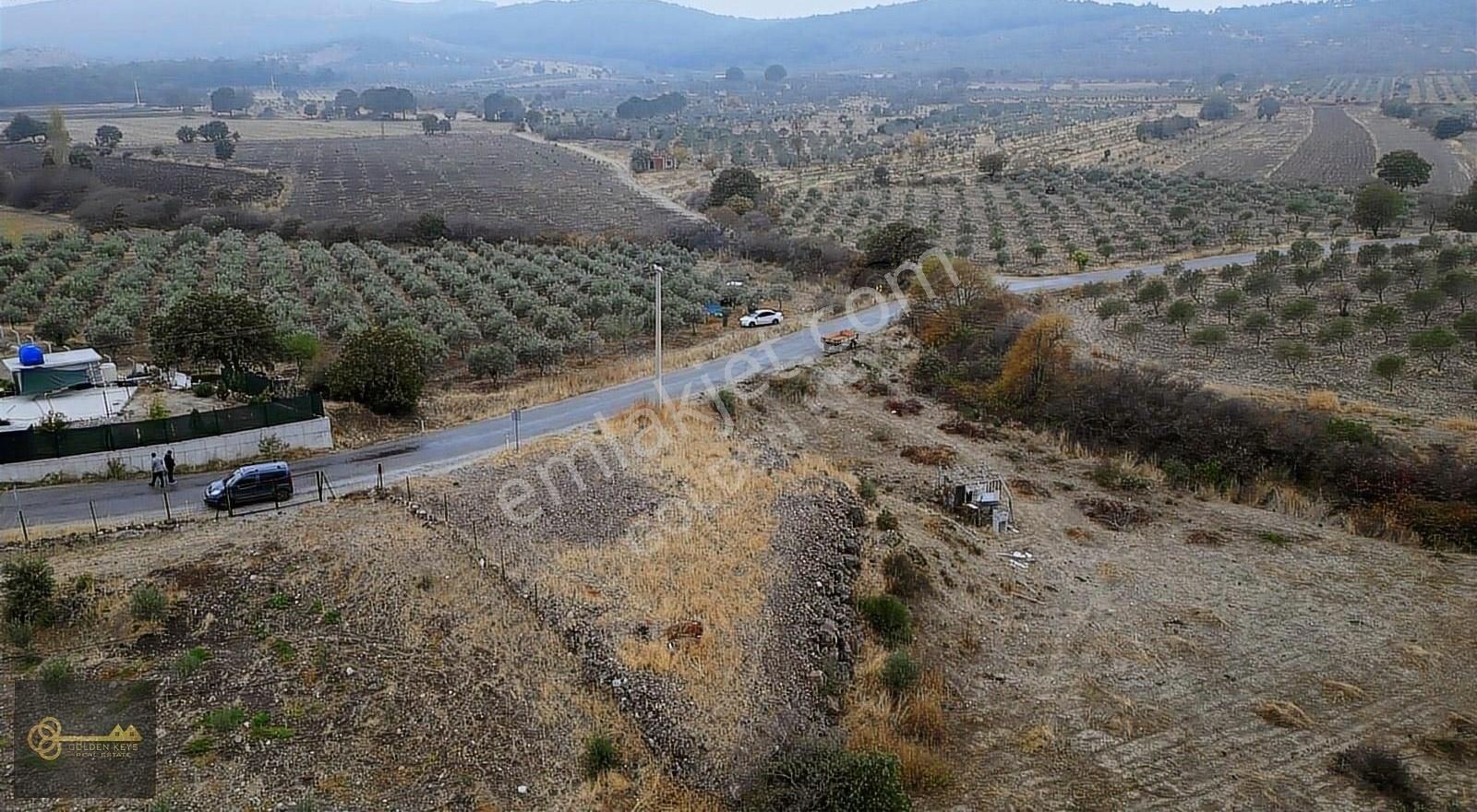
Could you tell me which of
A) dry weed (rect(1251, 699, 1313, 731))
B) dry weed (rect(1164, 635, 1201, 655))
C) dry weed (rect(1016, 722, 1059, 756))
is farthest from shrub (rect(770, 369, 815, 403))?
dry weed (rect(1251, 699, 1313, 731))

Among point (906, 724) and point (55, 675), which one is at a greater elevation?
point (55, 675)

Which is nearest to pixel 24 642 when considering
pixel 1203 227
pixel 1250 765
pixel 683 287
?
pixel 1250 765

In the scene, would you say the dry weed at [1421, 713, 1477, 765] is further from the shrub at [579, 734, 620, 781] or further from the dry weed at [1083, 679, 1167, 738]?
the shrub at [579, 734, 620, 781]

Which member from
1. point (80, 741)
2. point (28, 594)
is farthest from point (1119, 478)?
point (28, 594)

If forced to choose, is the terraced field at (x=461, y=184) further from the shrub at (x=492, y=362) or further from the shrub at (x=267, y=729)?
the shrub at (x=267, y=729)

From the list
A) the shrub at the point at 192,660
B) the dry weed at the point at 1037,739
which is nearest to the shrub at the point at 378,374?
the shrub at the point at 192,660

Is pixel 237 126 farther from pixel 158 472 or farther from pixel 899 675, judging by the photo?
pixel 899 675
